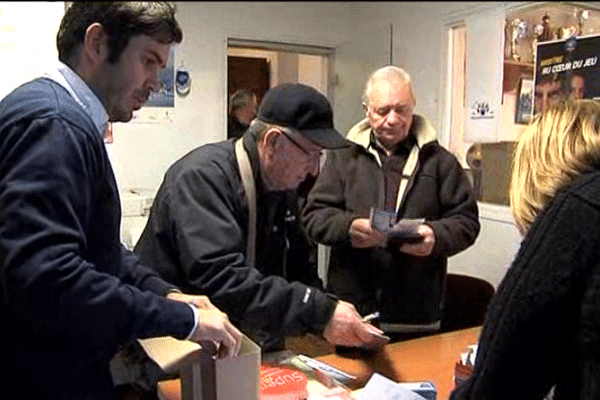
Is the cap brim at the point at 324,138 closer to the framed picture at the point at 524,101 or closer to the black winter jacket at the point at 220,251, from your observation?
the black winter jacket at the point at 220,251

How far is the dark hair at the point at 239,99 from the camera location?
1.80 metres

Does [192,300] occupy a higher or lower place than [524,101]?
lower

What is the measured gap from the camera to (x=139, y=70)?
3.14 feet

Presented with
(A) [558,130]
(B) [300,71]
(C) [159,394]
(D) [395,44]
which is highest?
(D) [395,44]

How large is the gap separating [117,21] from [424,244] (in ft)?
3.69

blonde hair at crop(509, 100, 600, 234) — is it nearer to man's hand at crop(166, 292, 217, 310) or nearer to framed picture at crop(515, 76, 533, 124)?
man's hand at crop(166, 292, 217, 310)

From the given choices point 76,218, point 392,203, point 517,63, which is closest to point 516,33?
point 517,63

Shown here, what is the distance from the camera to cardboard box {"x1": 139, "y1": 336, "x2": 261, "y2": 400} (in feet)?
3.30

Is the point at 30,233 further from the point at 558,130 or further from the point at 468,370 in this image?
the point at 468,370

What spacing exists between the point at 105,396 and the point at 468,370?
0.71 metres

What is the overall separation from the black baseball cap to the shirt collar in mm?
519

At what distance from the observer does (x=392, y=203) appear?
1.84 metres

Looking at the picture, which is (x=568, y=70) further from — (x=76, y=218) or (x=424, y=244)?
(x=76, y=218)

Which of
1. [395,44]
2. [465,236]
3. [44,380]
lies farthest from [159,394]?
[395,44]
